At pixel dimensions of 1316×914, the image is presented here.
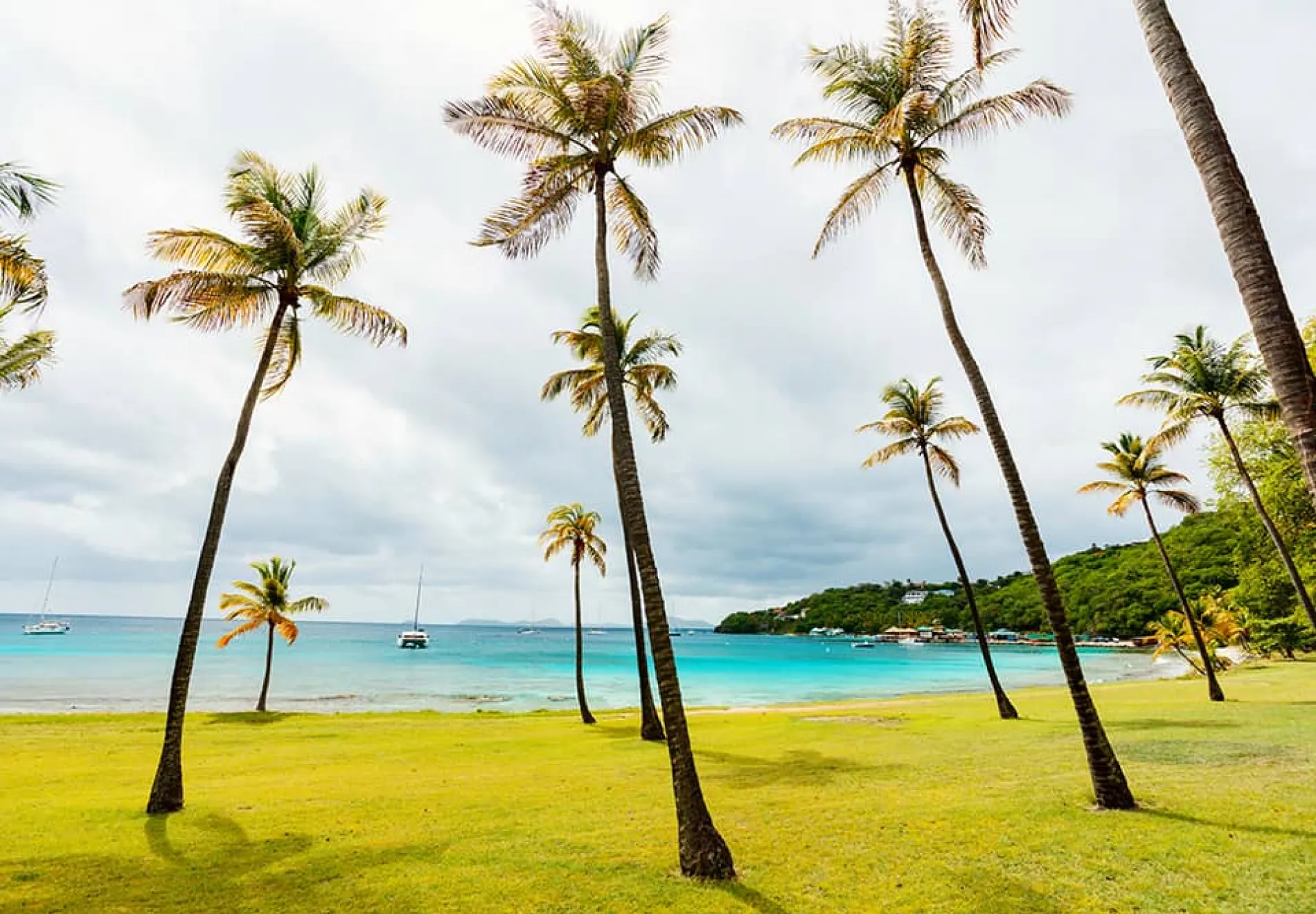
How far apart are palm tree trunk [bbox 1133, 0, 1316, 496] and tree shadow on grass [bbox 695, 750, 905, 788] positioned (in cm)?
1121

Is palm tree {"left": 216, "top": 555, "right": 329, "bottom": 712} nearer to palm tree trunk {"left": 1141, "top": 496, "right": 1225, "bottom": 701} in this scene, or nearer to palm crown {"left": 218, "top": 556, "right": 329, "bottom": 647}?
palm crown {"left": 218, "top": 556, "right": 329, "bottom": 647}

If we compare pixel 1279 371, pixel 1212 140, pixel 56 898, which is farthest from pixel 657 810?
pixel 1212 140

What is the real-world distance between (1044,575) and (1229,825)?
3.95 meters

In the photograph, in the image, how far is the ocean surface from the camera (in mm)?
46344

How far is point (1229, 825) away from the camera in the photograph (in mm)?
8617

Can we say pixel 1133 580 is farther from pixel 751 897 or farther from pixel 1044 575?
pixel 751 897

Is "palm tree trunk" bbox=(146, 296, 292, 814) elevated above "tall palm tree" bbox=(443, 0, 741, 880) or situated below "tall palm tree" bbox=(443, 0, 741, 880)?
below

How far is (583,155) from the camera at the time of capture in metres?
11.6

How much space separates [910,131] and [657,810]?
15.0 meters

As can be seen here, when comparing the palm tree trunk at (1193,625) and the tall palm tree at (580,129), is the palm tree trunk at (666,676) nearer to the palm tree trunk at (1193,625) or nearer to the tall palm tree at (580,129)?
the tall palm tree at (580,129)

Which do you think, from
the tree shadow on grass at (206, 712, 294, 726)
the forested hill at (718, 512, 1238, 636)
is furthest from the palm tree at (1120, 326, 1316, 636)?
the forested hill at (718, 512, 1238, 636)

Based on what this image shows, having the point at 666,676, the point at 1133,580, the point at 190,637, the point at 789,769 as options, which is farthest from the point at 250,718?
the point at 1133,580

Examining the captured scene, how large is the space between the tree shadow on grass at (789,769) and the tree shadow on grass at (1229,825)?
4899 mm

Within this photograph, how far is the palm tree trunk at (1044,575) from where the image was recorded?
9992 mm
